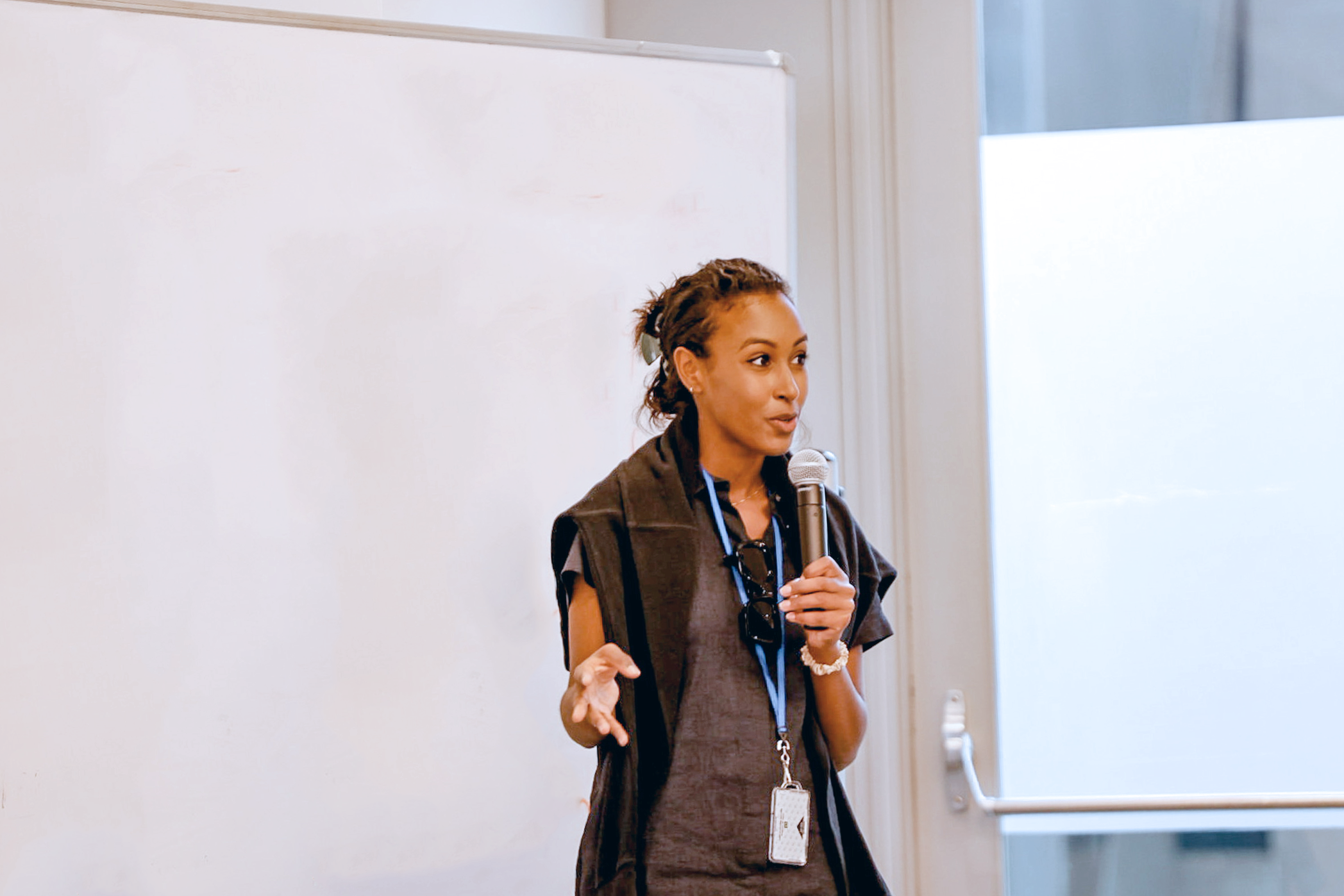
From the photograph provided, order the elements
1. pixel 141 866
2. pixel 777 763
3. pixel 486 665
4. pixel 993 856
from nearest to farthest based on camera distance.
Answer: pixel 777 763
pixel 141 866
pixel 486 665
pixel 993 856

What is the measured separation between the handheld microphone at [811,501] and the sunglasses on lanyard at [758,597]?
5 cm

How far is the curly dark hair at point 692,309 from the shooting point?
1256 mm

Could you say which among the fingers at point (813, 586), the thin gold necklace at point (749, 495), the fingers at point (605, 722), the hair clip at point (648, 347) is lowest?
the fingers at point (605, 722)

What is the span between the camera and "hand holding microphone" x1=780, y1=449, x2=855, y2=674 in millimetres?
1116

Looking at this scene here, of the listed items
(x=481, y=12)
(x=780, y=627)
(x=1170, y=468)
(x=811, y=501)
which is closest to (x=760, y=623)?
(x=780, y=627)

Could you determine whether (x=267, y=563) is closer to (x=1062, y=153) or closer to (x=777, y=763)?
(x=777, y=763)

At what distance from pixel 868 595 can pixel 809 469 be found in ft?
0.66

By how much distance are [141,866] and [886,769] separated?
1185 mm

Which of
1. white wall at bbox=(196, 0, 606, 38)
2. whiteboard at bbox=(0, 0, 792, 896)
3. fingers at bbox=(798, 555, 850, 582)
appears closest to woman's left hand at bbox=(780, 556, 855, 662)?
fingers at bbox=(798, 555, 850, 582)

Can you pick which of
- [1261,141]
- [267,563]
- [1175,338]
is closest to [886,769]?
[1175,338]

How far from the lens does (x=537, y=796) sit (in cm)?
166

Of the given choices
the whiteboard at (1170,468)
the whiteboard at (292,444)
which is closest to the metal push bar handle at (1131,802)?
the whiteboard at (1170,468)

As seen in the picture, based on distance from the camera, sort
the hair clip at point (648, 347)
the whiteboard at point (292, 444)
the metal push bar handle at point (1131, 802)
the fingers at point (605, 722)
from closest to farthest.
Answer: the fingers at point (605, 722) → the hair clip at point (648, 347) → the whiteboard at point (292, 444) → the metal push bar handle at point (1131, 802)

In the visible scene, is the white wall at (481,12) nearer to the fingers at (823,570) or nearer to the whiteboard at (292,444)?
the whiteboard at (292,444)
